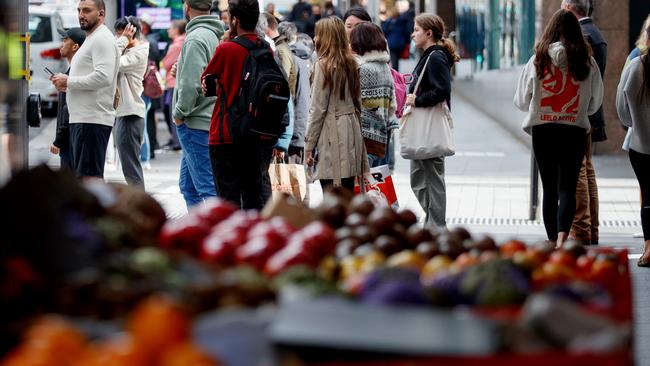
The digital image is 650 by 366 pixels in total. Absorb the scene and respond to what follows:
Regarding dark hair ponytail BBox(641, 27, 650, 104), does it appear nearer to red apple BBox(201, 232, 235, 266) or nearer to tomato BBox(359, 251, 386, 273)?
tomato BBox(359, 251, 386, 273)

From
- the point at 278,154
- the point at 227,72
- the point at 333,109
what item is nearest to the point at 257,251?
the point at 227,72

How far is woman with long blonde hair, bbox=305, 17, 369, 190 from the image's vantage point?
32.2 ft

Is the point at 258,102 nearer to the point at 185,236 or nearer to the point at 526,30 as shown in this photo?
the point at 185,236

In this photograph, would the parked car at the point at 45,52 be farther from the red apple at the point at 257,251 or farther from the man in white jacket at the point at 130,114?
the red apple at the point at 257,251

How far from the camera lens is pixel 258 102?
28.6 feet

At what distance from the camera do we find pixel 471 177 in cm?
1513

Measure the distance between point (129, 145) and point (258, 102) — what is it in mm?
3610

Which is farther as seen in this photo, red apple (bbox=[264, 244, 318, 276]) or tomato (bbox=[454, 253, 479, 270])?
tomato (bbox=[454, 253, 479, 270])

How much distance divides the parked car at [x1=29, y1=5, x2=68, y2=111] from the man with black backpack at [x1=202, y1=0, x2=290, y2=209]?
46.3ft

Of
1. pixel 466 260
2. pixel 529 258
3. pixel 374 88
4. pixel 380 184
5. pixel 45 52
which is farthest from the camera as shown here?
pixel 45 52

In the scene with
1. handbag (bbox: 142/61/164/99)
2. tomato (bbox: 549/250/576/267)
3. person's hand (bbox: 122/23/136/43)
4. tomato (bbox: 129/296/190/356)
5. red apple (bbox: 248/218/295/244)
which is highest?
person's hand (bbox: 122/23/136/43)

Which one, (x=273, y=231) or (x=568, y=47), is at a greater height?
(x=568, y=47)

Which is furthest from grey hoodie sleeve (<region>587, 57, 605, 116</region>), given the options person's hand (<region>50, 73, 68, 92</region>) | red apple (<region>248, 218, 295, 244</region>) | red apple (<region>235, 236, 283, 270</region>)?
red apple (<region>235, 236, 283, 270</region>)

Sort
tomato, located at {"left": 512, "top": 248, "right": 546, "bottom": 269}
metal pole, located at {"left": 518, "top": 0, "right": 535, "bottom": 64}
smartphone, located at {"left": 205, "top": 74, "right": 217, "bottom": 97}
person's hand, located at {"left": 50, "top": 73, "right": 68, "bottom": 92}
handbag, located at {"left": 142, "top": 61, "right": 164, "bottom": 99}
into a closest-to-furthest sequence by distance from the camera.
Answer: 1. tomato, located at {"left": 512, "top": 248, "right": 546, "bottom": 269}
2. smartphone, located at {"left": 205, "top": 74, "right": 217, "bottom": 97}
3. person's hand, located at {"left": 50, "top": 73, "right": 68, "bottom": 92}
4. handbag, located at {"left": 142, "top": 61, "right": 164, "bottom": 99}
5. metal pole, located at {"left": 518, "top": 0, "right": 535, "bottom": 64}
